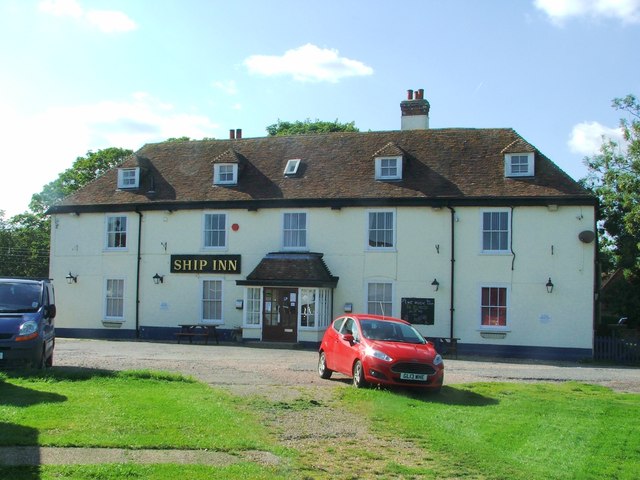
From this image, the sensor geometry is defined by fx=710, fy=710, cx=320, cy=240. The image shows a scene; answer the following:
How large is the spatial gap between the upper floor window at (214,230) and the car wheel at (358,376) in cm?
1582

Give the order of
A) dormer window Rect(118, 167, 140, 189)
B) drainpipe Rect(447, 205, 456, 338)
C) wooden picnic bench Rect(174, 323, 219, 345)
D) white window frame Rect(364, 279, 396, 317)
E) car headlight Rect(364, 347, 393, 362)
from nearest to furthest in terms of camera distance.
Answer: car headlight Rect(364, 347, 393, 362), drainpipe Rect(447, 205, 456, 338), white window frame Rect(364, 279, 396, 317), wooden picnic bench Rect(174, 323, 219, 345), dormer window Rect(118, 167, 140, 189)

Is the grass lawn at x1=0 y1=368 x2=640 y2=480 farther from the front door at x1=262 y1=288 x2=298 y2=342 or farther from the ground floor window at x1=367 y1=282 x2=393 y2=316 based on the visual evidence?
the front door at x1=262 y1=288 x2=298 y2=342

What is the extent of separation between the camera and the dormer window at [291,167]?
29.8 meters

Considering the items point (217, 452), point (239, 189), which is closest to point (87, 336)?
point (239, 189)

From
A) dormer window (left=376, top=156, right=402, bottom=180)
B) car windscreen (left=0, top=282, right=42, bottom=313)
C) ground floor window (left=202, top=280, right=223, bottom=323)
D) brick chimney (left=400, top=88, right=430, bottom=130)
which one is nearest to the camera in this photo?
car windscreen (left=0, top=282, right=42, bottom=313)

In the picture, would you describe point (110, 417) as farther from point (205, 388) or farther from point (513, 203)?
point (513, 203)

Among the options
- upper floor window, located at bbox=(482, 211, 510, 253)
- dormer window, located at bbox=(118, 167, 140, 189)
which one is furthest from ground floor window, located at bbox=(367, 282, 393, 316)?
dormer window, located at bbox=(118, 167, 140, 189)

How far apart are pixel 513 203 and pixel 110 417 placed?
19.7 metres

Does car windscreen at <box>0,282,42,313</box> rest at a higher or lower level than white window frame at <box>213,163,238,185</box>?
lower

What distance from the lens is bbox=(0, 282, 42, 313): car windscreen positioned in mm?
14453

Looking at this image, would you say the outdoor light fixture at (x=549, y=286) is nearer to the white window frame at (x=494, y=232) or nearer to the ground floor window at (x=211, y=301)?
the white window frame at (x=494, y=232)

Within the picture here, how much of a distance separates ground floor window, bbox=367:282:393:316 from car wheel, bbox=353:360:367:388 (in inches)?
506

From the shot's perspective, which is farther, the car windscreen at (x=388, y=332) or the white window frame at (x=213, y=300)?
the white window frame at (x=213, y=300)

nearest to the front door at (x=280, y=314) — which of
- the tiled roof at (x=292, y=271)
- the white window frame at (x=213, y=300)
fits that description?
the tiled roof at (x=292, y=271)
